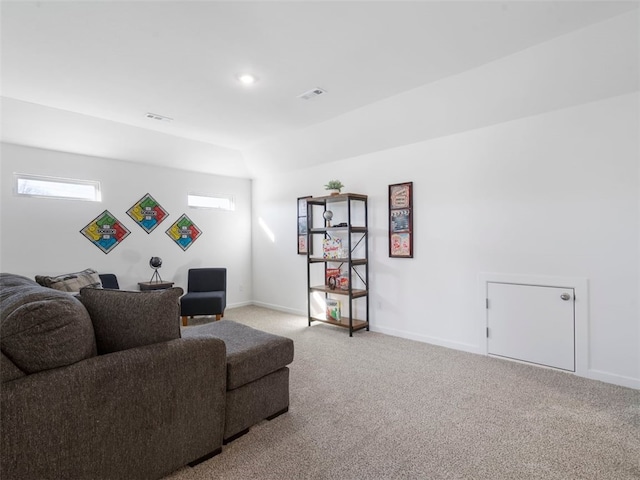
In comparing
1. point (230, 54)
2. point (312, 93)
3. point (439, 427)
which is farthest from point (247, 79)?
point (439, 427)

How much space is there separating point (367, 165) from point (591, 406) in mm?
3297

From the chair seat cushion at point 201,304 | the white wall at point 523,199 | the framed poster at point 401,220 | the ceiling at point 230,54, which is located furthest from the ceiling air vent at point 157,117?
the framed poster at point 401,220

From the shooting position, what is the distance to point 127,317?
5.64 ft

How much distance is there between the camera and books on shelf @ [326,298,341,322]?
450 cm

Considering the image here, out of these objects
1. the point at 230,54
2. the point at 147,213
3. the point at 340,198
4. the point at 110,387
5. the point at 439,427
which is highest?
the point at 230,54

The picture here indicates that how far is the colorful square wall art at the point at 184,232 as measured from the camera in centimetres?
538

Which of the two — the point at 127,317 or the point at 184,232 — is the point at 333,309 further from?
the point at 127,317

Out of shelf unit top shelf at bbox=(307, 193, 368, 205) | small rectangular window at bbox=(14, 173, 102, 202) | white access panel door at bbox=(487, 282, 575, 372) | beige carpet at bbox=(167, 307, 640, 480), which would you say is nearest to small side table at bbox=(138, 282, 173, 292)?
small rectangular window at bbox=(14, 173, 102, 202)

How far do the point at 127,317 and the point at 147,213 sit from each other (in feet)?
12.5

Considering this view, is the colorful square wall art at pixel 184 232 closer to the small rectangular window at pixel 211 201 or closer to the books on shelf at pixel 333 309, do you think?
the small rectangular window at pixel 211 201

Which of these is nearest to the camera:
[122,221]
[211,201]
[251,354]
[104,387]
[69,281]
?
[104,387]

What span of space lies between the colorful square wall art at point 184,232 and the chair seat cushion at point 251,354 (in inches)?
127

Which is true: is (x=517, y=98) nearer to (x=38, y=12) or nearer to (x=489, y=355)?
(x=489, y=355)

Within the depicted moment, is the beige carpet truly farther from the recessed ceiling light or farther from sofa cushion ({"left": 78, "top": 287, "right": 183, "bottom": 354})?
the recessed ceiling light
